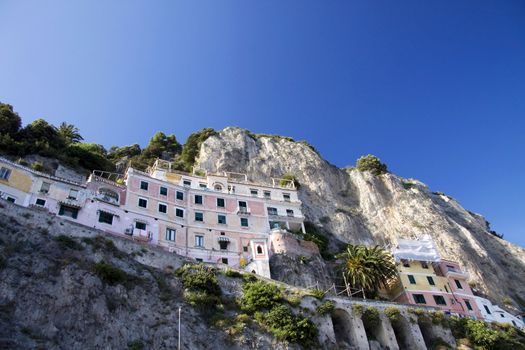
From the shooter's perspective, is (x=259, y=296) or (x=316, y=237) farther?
(x=316, y=237)

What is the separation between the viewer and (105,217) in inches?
1731

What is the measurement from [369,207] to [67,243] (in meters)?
52.3

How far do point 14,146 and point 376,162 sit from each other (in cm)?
6095

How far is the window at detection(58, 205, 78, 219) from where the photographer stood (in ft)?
138

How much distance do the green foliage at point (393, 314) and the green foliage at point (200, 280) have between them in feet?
52.8

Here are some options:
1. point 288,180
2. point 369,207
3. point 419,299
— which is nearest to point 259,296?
point 419,299

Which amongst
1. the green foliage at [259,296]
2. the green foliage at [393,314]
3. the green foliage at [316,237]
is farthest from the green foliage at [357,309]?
the green foliage at [316,237]

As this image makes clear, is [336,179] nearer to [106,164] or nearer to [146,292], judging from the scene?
[106,164]

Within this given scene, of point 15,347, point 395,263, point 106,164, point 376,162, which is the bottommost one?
point 15,347

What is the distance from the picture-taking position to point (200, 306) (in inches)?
1318

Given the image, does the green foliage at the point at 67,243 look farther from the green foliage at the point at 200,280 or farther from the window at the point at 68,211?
the window at the point at 68,211

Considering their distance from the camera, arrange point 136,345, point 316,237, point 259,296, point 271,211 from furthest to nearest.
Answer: point 316,237 → point 271,211 → point 259,296 → point 136,345

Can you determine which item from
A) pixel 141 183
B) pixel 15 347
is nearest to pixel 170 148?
pixel 141 183

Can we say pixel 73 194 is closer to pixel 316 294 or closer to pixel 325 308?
pixel 316 294
